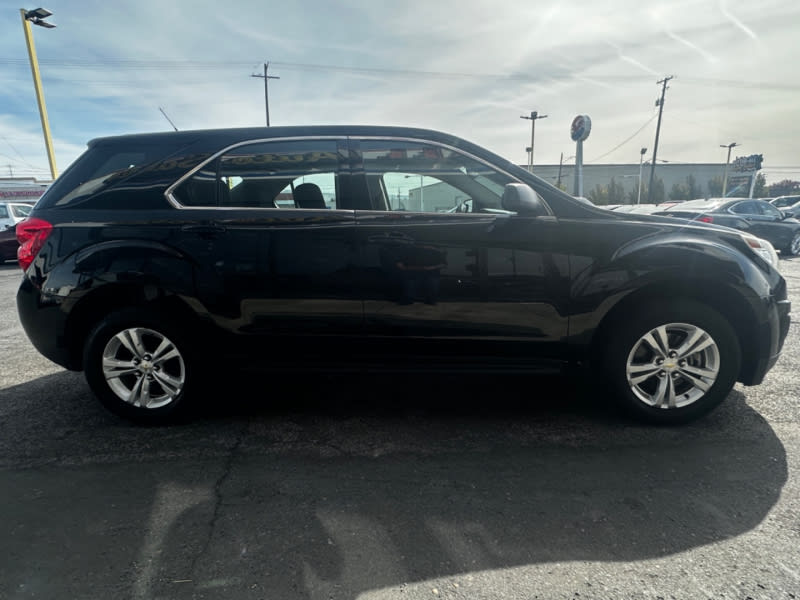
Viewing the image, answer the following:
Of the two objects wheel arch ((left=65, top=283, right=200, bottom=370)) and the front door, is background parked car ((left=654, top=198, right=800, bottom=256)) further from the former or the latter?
wheel arch ((left=65, top=283, right=200, bottom=370))

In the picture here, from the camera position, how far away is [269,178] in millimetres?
3152

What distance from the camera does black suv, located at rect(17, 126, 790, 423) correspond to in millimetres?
2988

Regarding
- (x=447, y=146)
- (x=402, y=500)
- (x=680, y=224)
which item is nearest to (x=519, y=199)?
(x=447, y=146)

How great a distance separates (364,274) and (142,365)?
1.59m

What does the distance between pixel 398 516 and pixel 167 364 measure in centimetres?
191

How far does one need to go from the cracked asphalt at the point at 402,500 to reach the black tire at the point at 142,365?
0.18 meters

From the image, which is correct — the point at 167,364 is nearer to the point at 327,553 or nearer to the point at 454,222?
the point at 327,553

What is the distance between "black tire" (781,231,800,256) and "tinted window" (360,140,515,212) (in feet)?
46.5

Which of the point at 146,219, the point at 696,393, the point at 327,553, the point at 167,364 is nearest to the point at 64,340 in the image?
the point at 167,364

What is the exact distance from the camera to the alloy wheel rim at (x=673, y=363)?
119 inches

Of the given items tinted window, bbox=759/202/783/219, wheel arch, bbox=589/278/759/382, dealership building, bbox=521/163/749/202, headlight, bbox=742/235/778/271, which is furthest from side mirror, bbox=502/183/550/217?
dealership building, bbox=521/163/749/202

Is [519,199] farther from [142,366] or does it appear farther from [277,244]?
[142,366]

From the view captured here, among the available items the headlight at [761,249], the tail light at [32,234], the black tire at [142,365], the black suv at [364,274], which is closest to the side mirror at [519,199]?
the black suv at [364,274]

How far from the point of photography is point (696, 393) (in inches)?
121
